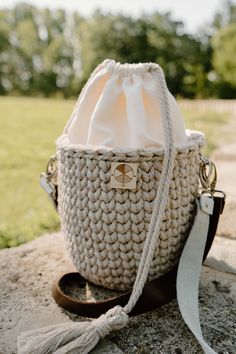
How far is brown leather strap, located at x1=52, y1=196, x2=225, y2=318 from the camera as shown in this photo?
101 cm

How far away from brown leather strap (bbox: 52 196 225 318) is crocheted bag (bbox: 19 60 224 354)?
3 cm

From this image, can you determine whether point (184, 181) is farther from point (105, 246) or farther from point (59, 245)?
point (59, 245)

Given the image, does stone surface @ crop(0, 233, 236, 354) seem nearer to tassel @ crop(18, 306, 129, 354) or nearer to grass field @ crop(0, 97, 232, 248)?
tassel @ crop(18, 306, 129, 354)

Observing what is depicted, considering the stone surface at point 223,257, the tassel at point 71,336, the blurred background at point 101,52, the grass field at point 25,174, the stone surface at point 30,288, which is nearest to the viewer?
the tassel at point 71,336

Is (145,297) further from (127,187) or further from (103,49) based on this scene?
(103,49)

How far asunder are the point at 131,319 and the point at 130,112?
50 cm

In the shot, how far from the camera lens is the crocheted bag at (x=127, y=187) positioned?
982 mm

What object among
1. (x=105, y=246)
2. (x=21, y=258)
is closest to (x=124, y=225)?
(x=105, y=246)

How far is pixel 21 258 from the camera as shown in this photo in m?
1.36

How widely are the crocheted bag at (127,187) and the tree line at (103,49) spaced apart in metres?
17.7

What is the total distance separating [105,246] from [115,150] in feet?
0.81

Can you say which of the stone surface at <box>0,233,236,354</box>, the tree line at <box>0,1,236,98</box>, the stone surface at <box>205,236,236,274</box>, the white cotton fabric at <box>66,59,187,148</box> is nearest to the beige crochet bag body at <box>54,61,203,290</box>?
the white cotton fabric at <box>66,59,187,148</box>

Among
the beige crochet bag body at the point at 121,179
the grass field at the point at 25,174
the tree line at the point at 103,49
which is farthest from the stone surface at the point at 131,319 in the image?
the tree line at the point at 103,49

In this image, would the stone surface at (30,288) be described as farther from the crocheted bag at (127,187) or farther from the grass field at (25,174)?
the grass field at (25,174)
